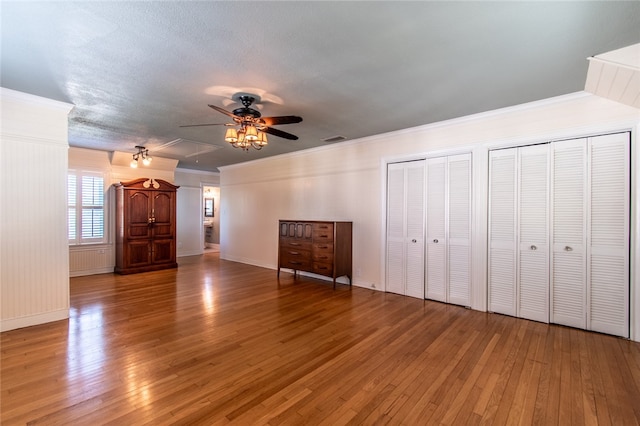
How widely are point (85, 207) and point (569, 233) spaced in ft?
28.5

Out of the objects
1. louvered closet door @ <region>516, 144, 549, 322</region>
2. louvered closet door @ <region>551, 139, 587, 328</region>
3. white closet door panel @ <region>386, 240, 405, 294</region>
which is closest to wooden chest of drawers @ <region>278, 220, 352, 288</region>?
white closet door panel @ <region>386, 240, 405, 294</region>

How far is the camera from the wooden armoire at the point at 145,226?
6270mm

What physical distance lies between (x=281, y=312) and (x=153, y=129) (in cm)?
362

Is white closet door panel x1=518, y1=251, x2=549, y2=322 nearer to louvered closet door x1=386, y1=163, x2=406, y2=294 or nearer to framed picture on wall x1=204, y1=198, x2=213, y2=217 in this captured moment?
louvered closet door x1=386, y1=163, x2=406, y2=294

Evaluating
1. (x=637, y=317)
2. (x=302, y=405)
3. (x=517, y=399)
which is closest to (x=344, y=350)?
(x=302, y=405)

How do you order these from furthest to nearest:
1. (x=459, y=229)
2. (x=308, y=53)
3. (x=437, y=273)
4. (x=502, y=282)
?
(x=437, y=273)
(x=459, y=229)
(x=502, y=282)
(x=308, y=53)

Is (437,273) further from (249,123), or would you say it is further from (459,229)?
(249,123)

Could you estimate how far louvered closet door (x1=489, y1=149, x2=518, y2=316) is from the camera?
3.77 metres

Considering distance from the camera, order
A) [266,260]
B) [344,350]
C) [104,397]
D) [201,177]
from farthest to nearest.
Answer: [201,177]
[266,260]
[344,350]
[104,397]

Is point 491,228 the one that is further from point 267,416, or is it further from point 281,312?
point 267,416

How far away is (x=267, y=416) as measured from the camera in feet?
6.20

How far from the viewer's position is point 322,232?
5270mm

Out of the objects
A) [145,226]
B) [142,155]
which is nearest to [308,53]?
[142,155]

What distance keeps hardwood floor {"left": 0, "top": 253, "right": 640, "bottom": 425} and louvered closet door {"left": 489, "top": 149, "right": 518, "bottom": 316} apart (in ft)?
1.21
